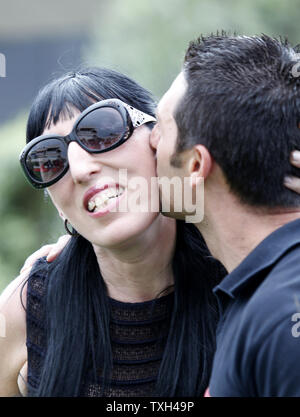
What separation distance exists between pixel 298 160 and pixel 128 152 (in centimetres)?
66

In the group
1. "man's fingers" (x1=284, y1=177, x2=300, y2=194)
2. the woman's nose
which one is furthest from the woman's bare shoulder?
"man's fingers" (x1=284, y1=177, x2=300, y2=194)

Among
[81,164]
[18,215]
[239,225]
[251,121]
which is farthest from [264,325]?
[18,215]

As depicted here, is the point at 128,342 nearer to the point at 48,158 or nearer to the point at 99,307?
the point at 99,307

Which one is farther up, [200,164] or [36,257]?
[200,164]

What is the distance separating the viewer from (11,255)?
5.65 metres

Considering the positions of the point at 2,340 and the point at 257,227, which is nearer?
the point at 257,227

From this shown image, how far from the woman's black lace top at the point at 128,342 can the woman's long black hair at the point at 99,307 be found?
4 centimetres

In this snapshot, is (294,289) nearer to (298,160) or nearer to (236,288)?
(236,288)

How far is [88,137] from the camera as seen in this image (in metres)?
2.48

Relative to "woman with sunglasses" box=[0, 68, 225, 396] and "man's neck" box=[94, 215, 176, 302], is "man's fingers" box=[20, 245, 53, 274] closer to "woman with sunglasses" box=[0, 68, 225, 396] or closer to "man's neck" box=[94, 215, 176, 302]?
"woman with sunglasses" box=[0, 68, 225, 396]

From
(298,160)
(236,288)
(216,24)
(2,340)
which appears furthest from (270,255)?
(216,24)

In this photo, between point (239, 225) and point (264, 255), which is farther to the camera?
point (239, 225)

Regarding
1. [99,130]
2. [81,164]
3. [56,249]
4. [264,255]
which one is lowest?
[56,249]

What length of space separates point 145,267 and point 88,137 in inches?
21.9
